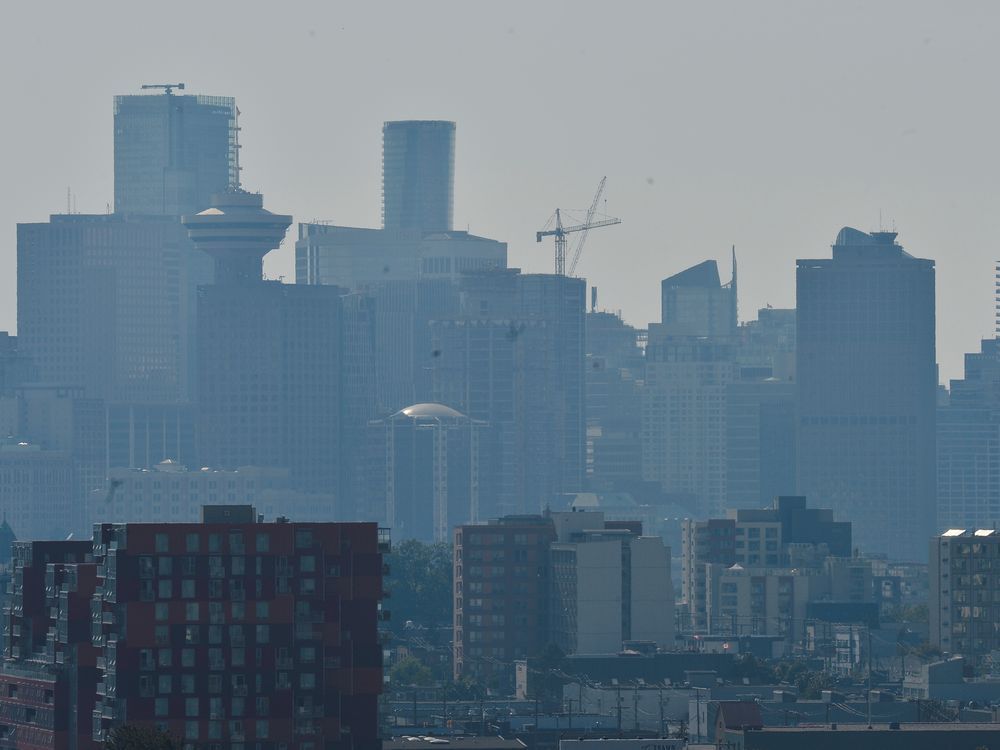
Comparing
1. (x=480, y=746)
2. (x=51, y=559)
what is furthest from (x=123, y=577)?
(x=480, y=746)

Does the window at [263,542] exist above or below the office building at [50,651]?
above

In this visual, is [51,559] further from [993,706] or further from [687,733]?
[993,706]

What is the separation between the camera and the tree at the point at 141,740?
382 feet

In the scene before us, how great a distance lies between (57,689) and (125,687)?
361 inches

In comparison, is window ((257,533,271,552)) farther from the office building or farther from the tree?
the tree

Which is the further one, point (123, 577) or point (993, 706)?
point (993, 706)

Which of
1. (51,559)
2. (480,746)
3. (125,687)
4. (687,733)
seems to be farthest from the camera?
(687,733)

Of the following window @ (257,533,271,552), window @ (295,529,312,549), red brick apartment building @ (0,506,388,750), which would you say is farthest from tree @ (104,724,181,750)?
window @ (295,529,312,549)

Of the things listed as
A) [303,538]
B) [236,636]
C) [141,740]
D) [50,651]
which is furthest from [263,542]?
[141,740]

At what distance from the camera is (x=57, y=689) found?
143125mm

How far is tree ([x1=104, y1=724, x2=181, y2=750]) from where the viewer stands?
116450 millimetres

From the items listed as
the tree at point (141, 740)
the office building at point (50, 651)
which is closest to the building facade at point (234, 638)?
the office building at point (50, 651)

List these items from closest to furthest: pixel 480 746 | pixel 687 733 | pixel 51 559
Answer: pixel 51 559 < pixel 480 746 < pixel 687 733

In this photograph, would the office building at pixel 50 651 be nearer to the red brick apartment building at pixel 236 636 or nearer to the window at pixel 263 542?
the red brick apartment building at pixel 236 636
